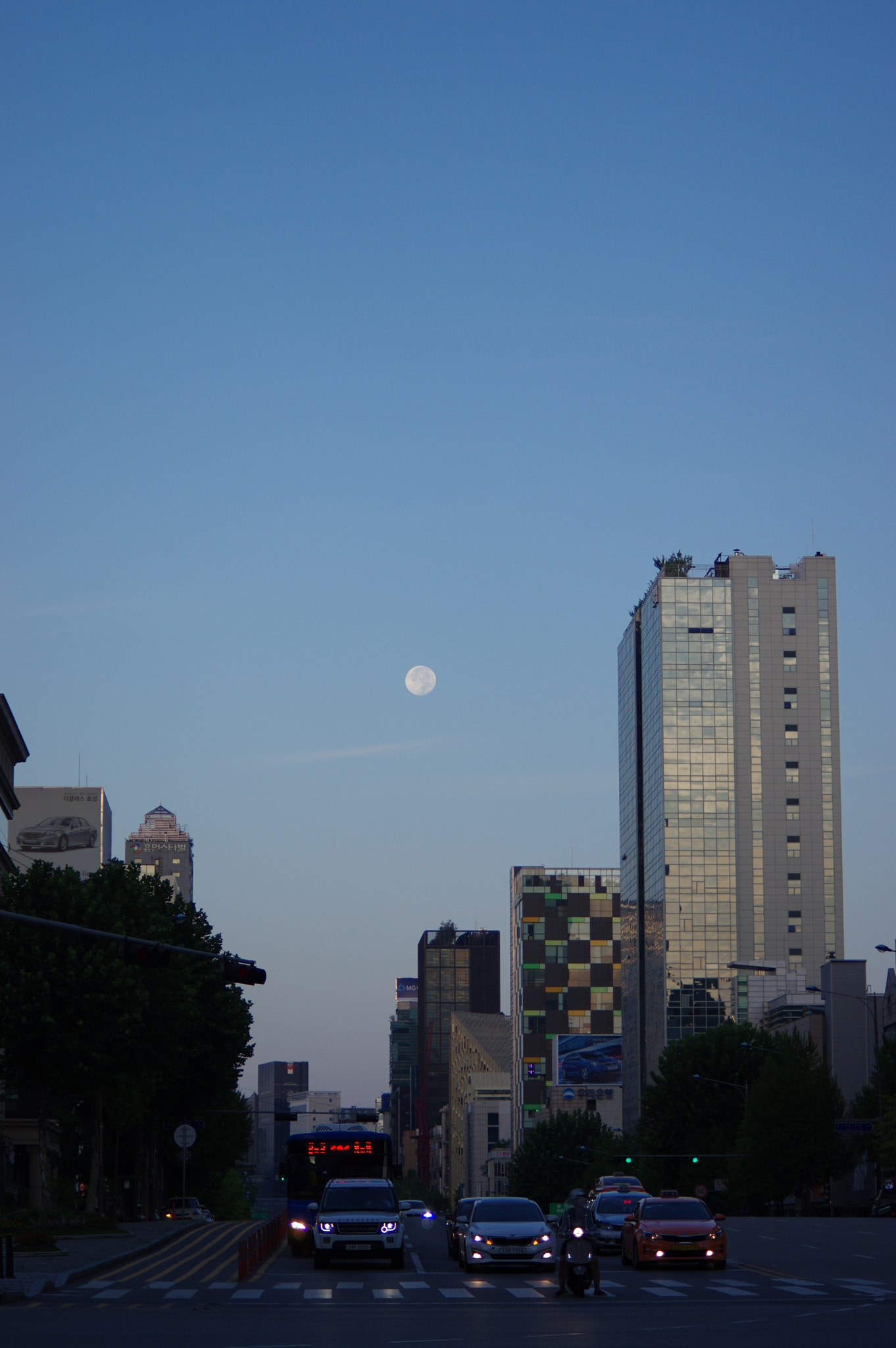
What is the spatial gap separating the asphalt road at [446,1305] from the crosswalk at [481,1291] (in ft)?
0.17

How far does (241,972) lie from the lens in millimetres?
30469

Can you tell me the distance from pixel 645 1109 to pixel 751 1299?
293ft

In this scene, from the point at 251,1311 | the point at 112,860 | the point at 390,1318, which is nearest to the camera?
the point at 390,1318

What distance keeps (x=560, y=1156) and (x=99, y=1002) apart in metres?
109

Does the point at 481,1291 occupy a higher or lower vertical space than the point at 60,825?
lower

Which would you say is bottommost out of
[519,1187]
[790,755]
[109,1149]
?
[519,1187]

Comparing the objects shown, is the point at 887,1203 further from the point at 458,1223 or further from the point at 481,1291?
the point at 481,1291

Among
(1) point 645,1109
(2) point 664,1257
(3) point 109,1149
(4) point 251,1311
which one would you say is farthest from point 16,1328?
(1) point 645,1109

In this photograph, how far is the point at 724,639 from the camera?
17562 cm

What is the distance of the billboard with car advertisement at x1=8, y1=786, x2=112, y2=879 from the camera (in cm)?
16962

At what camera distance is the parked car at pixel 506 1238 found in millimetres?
31922

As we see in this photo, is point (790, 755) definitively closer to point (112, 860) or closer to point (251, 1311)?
point (112, 860)

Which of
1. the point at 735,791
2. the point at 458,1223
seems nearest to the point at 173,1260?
the point at 458,1223

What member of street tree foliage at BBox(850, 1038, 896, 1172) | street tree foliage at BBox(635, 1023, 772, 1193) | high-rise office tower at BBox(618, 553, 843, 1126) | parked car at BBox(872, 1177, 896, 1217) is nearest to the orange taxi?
street tree foliage at BBox(850, 1038, 896, 1172)
